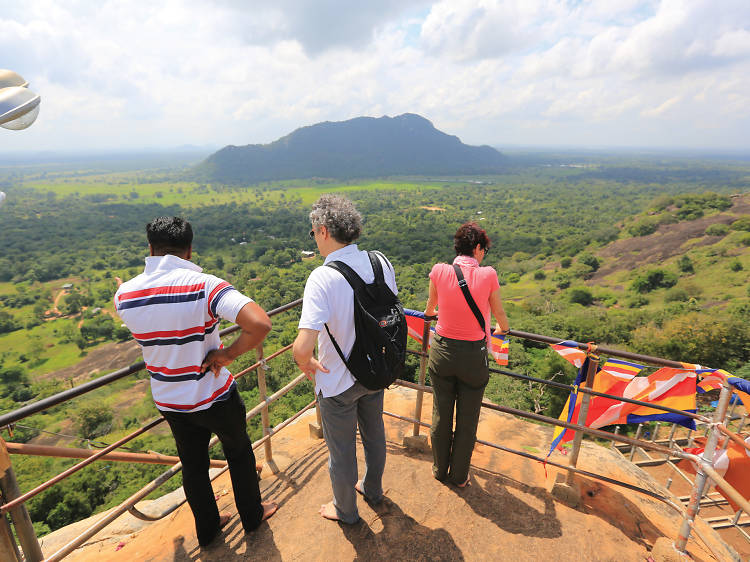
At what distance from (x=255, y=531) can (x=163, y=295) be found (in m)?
1.67

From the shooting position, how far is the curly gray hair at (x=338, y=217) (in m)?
2.01

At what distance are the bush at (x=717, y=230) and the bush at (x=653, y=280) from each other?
48.6 ft

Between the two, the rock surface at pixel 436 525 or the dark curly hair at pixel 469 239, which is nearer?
the rock surface at pixel 436 525

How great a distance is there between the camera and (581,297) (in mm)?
38531

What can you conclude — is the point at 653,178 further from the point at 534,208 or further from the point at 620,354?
the point at 620,354

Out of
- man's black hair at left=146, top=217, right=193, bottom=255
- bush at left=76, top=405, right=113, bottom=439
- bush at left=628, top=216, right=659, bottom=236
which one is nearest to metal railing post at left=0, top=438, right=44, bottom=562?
man's black hair at left=146, top=217, right=193, bottom=255

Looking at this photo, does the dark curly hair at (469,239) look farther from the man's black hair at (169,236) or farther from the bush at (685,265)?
the bush at (685,265)

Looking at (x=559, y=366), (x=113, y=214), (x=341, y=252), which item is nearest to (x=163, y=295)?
(x=341, y=252)

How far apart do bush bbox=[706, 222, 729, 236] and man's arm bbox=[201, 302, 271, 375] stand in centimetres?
6046

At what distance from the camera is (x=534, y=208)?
100m

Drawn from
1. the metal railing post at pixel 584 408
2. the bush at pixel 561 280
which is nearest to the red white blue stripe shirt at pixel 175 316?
the metal railing post at pixel 584 408

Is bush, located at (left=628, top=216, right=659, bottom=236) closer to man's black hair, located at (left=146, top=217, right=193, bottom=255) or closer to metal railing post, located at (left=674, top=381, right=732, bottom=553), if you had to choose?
metal railing post, located at (left=674, top=381, right=732, bottom=553)

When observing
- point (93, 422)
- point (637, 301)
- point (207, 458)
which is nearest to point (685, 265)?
point (637, 301)

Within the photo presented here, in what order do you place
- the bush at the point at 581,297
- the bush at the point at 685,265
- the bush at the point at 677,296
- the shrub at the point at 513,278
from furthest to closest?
the shrub at the point at 513,278, the bush at the point at 685,265, the bush at the point at 581,297, the bush at the point at 677,296
